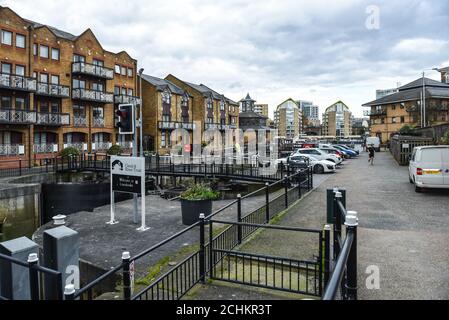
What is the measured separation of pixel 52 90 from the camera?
32.6 meters

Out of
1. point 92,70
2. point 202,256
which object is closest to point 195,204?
point 202,256

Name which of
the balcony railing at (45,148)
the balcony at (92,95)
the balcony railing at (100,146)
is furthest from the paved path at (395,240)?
the balcony railing at (100,146)

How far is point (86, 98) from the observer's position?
3619 centimetres

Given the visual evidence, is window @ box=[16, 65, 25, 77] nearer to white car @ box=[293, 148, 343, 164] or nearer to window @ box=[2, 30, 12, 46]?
window @ box=[2, 30, 12, 46]

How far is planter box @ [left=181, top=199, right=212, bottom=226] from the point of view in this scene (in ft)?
33.0

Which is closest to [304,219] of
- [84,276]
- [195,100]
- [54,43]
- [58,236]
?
[84,276]

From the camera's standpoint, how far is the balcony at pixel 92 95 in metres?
35.6

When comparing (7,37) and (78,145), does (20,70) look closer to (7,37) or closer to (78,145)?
(7,37)

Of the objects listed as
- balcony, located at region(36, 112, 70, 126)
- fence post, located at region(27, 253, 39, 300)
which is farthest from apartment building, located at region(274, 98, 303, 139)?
fence post, located at region(27, 253, 39, 300)

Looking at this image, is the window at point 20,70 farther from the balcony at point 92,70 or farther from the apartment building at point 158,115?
the apartment building at point 158,115

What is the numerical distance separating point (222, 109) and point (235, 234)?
62.5 metres

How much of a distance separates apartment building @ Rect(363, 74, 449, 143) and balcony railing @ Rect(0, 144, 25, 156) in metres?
52.8

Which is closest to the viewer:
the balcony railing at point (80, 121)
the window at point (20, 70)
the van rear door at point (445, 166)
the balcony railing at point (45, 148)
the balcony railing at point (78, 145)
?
the van rear door at point (445, 166)

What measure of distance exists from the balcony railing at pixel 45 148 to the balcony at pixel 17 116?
299 cm
